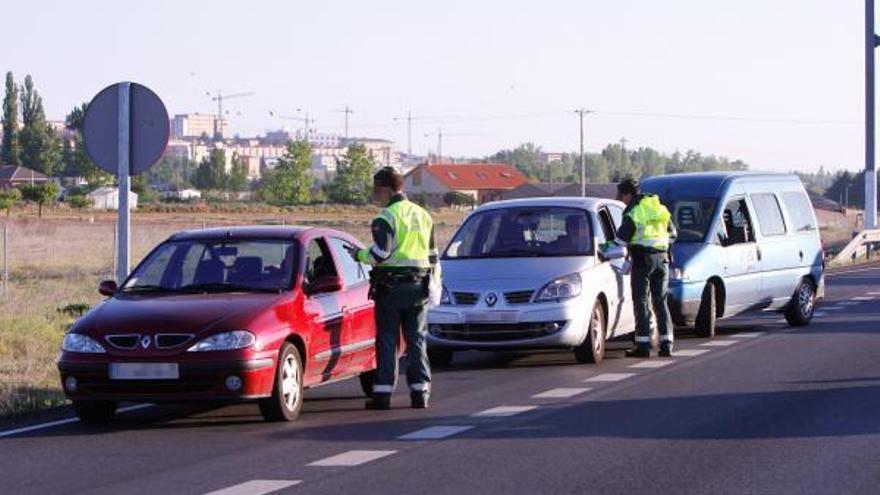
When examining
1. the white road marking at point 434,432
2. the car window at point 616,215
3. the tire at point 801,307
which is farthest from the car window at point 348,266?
the tire at point 801,307

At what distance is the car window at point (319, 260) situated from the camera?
13.0 meters

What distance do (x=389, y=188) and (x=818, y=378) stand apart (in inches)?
181

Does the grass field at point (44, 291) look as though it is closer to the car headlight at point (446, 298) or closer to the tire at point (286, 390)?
the tire at point (286, 390)

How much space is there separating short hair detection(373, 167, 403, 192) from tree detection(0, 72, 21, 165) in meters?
124

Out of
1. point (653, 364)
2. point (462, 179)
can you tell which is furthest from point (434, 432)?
point (462, 179)

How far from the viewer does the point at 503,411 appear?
1254cm

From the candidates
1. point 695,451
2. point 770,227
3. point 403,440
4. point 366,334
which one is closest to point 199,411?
point 366,334

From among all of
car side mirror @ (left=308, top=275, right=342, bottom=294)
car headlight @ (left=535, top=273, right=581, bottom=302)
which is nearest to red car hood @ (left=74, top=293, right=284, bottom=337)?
car side mirror @ (left=308, top=275, right=342, bottom=294)

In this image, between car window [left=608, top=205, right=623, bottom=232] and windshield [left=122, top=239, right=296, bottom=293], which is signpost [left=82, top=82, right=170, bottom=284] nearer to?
windshield [left=122, top=239, right=296, bottom=293]

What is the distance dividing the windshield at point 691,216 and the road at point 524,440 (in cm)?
360

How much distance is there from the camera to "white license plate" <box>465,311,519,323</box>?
15.6 metres

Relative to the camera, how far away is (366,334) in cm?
1359

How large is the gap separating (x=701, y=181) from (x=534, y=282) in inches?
203

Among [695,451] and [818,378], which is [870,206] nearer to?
[818,378]
